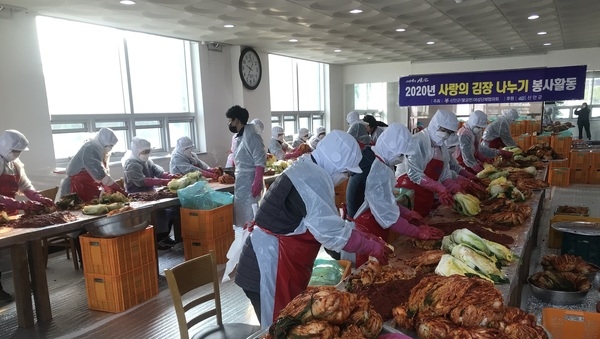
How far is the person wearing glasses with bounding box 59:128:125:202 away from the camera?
4.43m

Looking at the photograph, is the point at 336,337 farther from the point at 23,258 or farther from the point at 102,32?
the point at 102,32

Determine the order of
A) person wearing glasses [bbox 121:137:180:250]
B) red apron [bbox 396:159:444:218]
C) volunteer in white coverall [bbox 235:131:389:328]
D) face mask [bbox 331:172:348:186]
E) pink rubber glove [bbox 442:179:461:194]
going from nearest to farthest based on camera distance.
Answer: volunteer in white coverall [bbox 235:131:389:328]
face mask [bbox 331:172:348:186]
red apron [bbox 396:159:444:218]
pink rubber glove [bbox 442:179:461:194]
person wearing glasses [bbox 121:137:180:250]

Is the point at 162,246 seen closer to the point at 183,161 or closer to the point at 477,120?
the point at 183,161

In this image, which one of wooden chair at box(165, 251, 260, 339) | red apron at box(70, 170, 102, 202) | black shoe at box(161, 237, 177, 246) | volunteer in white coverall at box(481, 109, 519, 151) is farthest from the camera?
volunteer in white coverall at box(481, 109, 519, 151)

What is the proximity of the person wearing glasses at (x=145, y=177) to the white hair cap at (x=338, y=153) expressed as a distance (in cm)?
341

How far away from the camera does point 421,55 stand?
35.2 ft

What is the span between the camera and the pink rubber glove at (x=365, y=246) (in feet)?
6.51

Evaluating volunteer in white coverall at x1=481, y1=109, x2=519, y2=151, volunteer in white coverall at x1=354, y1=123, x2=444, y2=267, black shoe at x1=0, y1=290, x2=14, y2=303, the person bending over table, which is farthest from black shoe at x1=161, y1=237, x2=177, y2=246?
volunteer in white coverall at x1=481, y1=109, x2=519, y2=151

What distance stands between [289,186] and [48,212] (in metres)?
2.84

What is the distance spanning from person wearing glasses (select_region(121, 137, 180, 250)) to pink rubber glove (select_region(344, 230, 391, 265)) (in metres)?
3.54

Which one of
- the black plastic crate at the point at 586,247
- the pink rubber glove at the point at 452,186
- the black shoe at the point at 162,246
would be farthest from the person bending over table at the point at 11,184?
the black plastic crate at the point at 586,247

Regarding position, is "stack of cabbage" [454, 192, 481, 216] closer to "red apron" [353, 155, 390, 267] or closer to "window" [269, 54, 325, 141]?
"red apron" [353, 155, 390, 267]

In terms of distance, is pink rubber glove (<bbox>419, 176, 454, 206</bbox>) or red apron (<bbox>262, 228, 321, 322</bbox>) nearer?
red apron (<bbox>262, 228, 321, 322</bbox>)

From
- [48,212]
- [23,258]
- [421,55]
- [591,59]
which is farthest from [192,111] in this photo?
[591,59]
